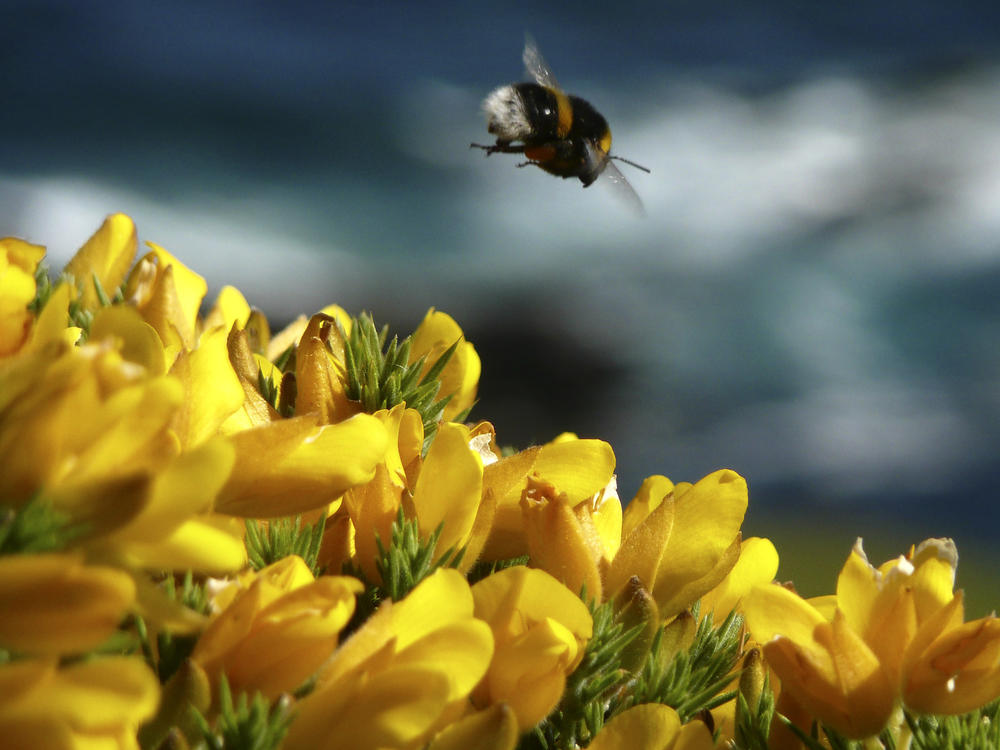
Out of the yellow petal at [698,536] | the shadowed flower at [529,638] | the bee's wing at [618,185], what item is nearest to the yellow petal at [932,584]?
the yellow petal at [698,536]

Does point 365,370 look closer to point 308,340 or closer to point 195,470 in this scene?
point 308,340

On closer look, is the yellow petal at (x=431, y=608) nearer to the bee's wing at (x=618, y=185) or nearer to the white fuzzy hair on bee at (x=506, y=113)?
the white fuzzy hair on bee at (x=506, y=113)

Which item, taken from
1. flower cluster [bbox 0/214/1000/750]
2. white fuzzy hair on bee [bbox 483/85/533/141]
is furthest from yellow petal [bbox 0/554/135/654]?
white fuzzy hair on bee [bbox 483/85/533/141]

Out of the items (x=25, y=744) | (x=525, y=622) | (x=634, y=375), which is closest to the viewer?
(x=25, y=744)

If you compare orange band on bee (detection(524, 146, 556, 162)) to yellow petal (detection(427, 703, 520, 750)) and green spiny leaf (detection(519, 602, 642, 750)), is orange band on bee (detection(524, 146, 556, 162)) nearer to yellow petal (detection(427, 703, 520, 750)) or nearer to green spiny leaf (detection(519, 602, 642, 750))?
green spiny leaf (detection(519, 602, 642, 750))

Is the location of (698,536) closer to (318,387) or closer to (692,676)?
(692,676)

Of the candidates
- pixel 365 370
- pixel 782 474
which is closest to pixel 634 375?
pixel 782 474

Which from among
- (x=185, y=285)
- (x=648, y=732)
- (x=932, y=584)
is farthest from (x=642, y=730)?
(x=185, y=285)

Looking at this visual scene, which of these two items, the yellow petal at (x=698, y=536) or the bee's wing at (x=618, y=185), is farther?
the bee's wing at (x=618, y=185)
